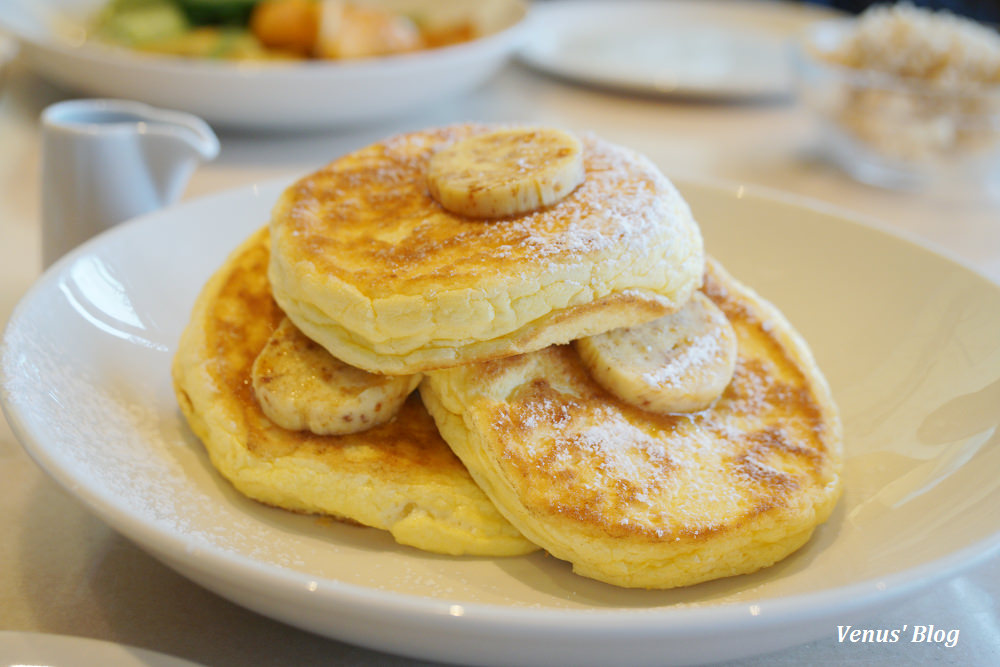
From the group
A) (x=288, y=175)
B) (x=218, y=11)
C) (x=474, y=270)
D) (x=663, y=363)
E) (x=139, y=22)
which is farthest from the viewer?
(x=218, y=11)

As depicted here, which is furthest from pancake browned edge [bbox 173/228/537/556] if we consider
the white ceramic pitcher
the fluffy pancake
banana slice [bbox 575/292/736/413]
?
the white ceramic pitcher

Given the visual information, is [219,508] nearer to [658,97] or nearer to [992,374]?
[992,374]

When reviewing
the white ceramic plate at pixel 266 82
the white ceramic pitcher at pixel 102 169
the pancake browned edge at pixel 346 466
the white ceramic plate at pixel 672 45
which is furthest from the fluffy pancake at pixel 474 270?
the white ceramic plate at pixel 672 45

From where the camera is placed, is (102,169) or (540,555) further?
(102,169)

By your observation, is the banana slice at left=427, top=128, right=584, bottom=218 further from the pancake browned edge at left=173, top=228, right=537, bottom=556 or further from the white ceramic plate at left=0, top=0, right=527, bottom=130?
the white ceramic plate at left=0, top=0, right=527, bottom=130

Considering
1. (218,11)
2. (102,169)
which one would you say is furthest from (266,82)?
(218,11)

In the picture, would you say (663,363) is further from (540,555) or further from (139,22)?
(139,22)

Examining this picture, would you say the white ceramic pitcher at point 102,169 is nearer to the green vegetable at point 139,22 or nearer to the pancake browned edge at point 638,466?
the pancake browned edge at point 638,466
